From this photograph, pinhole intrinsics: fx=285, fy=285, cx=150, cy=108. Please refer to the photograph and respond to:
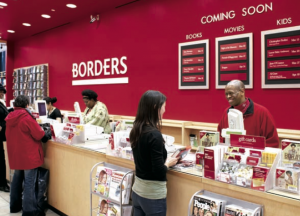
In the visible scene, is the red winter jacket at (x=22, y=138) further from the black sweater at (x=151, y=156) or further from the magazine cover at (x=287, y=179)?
the magazine cover at (x=287, y=179)

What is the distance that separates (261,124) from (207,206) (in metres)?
1.29

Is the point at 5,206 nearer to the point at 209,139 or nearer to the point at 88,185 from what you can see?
the point at 88,185

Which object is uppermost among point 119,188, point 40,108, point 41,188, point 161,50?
point 161,50

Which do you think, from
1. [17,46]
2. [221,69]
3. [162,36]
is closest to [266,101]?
[221,69]

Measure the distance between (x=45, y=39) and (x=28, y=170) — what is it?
608 cm

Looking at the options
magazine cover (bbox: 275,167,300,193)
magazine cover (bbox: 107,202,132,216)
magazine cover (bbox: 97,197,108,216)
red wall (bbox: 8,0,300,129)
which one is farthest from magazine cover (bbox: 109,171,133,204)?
red wall (bbox: 8,0,300,129)

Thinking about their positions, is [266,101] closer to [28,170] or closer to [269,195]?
[269,195]

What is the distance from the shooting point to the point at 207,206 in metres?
1.84

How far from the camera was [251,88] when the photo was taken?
4.05 m

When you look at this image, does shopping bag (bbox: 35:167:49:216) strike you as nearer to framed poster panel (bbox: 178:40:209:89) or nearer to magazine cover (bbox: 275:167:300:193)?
framed poster panel (bbox: 178:40:209:89)

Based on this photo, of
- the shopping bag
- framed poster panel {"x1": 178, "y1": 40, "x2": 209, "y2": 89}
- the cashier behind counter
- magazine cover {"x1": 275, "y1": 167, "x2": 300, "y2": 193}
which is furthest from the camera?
framed poster panel {"x1": 178, "y1": 40, "x2": 209, "y2": 89}

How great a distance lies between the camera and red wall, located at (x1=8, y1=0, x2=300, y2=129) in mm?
3873

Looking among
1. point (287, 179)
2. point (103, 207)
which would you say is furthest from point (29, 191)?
point (287, 179)

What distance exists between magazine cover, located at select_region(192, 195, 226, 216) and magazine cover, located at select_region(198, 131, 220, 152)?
1.34 feet
